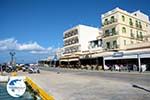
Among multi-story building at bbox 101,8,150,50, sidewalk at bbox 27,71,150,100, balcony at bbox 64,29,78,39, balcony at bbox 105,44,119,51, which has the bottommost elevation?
sidewalk at bbox 27,71,150,100

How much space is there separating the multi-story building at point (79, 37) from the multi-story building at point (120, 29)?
17061 mm

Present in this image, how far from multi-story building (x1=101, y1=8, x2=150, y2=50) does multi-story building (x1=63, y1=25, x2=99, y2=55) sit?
1706cm

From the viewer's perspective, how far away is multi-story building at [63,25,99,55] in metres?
69.5

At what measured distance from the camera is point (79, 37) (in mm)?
69438

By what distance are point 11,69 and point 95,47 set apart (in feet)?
73.0

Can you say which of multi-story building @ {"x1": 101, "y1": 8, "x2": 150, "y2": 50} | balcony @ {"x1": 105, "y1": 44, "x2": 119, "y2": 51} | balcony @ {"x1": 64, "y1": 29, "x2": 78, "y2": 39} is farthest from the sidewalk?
balcony @ {"x1": 64, "y1": 29, "x2": 78, "y2": 39}

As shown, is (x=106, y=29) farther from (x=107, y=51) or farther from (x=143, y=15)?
Result: (x=143, y=15)

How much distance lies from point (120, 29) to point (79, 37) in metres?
22.7

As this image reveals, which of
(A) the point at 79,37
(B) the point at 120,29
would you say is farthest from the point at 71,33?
(B) the point at 120,29

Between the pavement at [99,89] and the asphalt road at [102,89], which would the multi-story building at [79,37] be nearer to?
the pavement at [99,89]

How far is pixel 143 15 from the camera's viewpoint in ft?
198

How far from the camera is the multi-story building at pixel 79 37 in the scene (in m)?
69.5

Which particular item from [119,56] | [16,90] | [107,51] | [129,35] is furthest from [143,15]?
[16,90]

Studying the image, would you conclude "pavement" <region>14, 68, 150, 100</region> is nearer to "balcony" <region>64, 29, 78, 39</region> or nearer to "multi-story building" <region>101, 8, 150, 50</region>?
"multi-story building" <region>101, 8, 150, 50</region>
